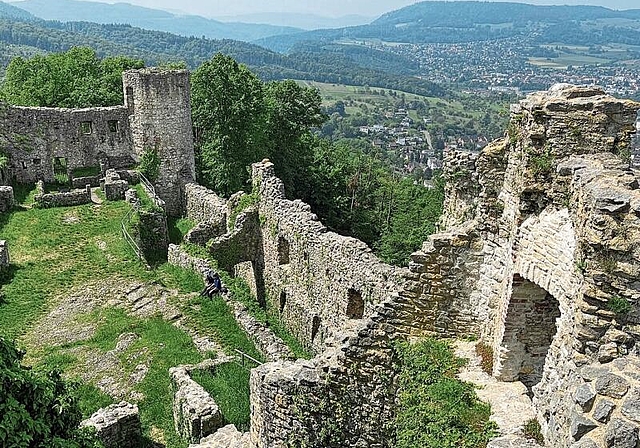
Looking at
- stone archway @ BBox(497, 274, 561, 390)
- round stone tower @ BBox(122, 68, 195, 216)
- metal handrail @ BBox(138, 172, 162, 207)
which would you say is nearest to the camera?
stone archway @ BBox(497, 274, 561, 390)

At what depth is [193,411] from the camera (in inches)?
489

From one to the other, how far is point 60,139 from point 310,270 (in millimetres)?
16931

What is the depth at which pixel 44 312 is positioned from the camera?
17234mm

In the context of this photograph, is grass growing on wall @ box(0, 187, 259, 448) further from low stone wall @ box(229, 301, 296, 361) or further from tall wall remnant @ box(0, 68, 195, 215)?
tall wall remnant @ box(0, 68, 195, 215)

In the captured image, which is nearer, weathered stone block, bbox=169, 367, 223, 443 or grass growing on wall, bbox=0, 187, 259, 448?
weathered stone block, bbox=169, 367, 223, 443

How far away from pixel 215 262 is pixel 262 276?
2.09m

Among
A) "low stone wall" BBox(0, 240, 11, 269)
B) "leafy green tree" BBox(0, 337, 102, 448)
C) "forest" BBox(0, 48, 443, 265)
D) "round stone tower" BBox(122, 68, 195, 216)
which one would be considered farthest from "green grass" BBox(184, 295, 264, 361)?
"forest" BBox(0, 48, 443, 265)

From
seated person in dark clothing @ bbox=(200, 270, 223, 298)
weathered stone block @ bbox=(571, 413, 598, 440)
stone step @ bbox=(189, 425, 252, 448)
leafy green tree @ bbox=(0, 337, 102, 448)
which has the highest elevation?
weathered stone block @ bbox=(571, 413, 598, 440)

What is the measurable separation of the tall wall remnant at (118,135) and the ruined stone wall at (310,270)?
27.3 ft

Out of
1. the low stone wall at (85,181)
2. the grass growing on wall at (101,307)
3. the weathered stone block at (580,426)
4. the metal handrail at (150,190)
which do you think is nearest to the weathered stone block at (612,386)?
the weathered stone block at (580,426)

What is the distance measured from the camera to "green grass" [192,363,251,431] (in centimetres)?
1327

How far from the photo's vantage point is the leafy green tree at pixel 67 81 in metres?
36.3

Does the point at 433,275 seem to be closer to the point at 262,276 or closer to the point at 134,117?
the point at 262,276

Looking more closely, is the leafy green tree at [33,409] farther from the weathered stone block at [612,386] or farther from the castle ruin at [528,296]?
the weathered stone block at [612,386]
